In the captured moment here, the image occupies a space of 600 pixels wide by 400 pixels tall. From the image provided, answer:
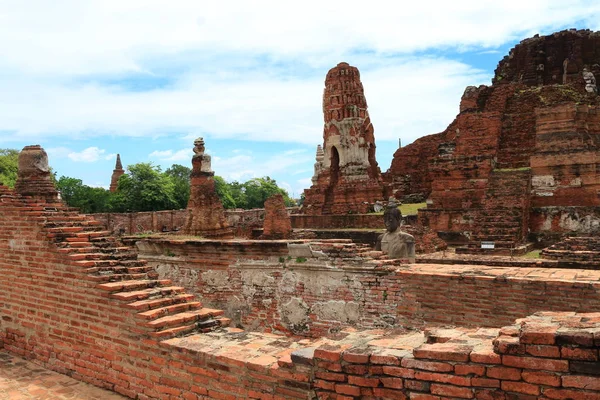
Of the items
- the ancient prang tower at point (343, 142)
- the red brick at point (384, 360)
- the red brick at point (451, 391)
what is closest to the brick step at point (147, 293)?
the red brick at point (384, 360)

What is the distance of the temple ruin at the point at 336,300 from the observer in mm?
2932

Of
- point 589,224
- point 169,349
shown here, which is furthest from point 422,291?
point 589,224

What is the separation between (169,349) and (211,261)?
3963 mm

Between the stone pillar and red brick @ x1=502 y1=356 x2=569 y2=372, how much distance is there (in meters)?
5.54

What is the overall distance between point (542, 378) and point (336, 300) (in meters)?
4.23

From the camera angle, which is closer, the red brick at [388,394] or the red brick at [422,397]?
the red brick at [422,397]

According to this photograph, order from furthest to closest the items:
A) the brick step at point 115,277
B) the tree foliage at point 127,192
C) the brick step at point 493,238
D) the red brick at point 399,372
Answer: the tree foliage at point 127,192 < the brick step at point 493,238 < the brick step at point 115,277 < the red brick at point 399,372

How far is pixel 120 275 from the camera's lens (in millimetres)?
4977

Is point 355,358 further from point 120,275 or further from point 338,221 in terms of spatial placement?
point 338,221

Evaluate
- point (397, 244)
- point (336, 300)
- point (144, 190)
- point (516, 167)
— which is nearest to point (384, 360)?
point (336, 300)

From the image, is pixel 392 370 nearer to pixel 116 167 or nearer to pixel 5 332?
pixel 5 332

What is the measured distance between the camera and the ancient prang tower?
19453 mm

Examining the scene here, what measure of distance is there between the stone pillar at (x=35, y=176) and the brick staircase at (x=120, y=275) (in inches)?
21.2

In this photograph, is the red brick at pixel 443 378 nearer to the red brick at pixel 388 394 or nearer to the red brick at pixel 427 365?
the red brick at pixel 427 365
